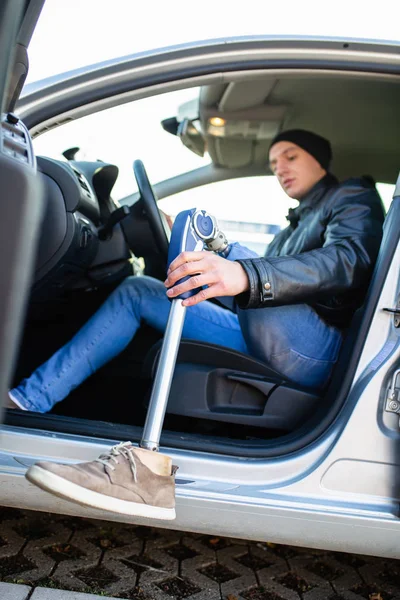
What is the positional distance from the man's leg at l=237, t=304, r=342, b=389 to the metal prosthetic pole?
11.6 inches

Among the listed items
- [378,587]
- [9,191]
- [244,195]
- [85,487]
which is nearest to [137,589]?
[85,487]

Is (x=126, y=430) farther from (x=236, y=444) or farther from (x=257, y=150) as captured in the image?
(x=257, y=150)

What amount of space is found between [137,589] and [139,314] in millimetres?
756

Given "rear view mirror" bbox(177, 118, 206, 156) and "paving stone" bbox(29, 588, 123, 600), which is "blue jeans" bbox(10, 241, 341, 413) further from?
"rear view mirror" bbox(177, 118, 206, 156)

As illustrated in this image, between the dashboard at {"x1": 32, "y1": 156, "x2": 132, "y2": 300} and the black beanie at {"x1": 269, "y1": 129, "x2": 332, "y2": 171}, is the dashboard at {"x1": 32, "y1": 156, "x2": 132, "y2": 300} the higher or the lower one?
the lower one

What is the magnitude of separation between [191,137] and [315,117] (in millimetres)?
516

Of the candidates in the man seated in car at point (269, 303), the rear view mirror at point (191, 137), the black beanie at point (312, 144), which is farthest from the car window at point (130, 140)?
the man seated in car at point (269, 303)

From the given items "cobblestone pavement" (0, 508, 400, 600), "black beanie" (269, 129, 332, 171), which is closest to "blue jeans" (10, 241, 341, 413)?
"cobblestone pavement" (0, 508, 400, 600)

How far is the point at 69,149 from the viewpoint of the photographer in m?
1.95

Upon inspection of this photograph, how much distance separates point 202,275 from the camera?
49.9 inches

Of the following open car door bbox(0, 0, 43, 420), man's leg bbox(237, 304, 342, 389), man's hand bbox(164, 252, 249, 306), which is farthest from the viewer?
man's leg bbox(237, 304, 342, 389)

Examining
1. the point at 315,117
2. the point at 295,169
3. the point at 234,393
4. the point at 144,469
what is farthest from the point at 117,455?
the point at 315,117

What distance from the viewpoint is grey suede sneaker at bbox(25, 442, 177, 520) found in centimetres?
102

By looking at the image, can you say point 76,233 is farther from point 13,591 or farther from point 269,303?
point 13,591
